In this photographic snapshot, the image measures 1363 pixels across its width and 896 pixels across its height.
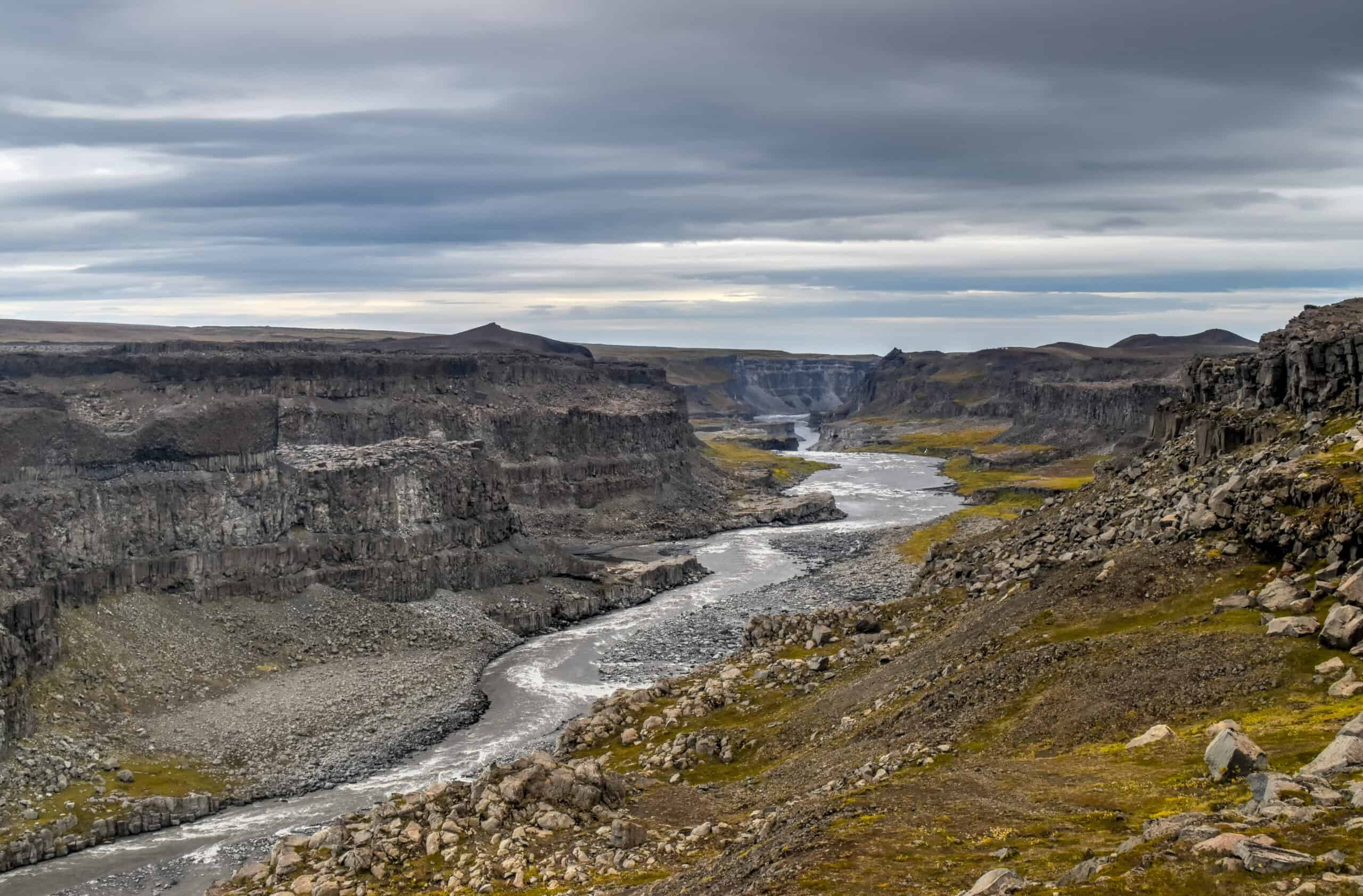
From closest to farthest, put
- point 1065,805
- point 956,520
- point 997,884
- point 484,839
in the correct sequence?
1. point 997,884
2. point 1065,805
3. point 484,839
4. point 956,520

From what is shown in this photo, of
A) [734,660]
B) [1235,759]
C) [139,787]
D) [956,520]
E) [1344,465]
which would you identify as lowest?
[139,787]

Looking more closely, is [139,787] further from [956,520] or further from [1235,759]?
[956,520]

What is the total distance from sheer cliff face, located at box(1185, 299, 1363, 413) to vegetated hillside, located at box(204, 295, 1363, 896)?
0.20 meters

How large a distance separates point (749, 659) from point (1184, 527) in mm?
24445

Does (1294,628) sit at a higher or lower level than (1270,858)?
higher

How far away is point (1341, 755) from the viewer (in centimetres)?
2575

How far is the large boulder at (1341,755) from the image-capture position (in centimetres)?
A: 2542

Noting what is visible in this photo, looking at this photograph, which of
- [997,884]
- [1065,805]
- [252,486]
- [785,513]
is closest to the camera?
[997,884]

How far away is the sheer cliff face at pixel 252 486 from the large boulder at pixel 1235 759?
5754cm

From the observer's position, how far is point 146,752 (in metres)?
65.5

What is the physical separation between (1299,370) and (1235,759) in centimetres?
3914

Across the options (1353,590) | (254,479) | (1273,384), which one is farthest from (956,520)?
(1353,590)

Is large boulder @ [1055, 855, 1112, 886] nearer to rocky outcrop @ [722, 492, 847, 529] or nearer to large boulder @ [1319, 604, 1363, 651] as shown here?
large boulder @ [1319, 604, 1363, 651]

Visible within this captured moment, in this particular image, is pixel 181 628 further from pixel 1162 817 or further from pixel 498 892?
pixel 1162 817
